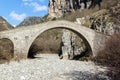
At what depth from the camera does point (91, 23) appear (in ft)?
157

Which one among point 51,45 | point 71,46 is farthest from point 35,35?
point 51,45

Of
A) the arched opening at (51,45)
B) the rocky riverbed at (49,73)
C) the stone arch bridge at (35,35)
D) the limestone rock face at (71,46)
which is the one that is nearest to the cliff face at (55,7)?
the arched opening at (51,45)

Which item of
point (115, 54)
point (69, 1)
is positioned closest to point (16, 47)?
point (115, 54)

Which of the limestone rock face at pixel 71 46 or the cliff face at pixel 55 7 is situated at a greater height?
the cliff face at pixel 55 7

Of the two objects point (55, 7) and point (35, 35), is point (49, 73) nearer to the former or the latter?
point (35, 35)

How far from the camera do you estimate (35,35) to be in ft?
119

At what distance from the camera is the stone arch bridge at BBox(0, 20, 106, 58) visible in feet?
115

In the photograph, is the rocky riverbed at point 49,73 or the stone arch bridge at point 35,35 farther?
the stone arch bridge at point 35,35

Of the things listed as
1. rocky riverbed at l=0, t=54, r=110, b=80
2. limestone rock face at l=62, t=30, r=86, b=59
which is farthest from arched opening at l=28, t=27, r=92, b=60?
rocky riverbed at l=0, t=54, r=110, b=80

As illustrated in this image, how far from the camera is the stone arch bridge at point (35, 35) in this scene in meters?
34.9

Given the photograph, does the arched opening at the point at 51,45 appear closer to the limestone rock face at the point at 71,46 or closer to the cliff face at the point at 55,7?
the limestone rock face at the point at 71,46

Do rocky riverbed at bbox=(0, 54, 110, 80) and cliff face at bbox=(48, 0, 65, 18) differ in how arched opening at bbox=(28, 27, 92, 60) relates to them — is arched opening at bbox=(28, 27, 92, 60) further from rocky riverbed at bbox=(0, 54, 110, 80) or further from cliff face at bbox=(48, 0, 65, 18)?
cliff face at bbox=(48, 0, 65, 18)

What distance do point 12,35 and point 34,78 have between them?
19.7 meters

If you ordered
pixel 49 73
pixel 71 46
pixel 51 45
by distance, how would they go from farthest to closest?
pixel 51 45 → pixel 71 46 → pixel 49 73
